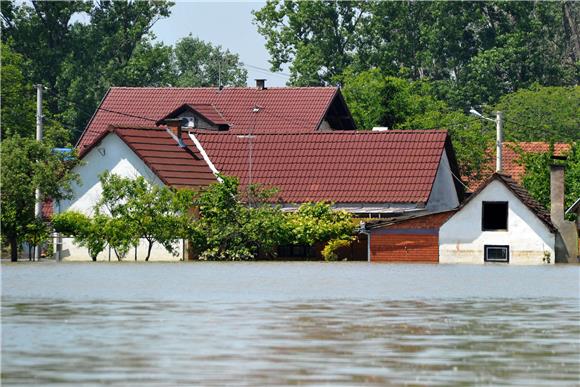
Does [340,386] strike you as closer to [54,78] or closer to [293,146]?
[293,146]

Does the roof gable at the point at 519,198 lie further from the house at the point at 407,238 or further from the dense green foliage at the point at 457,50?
the dense green foliage at the point at 457,50

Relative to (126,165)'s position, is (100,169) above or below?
below

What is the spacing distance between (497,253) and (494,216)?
1.63m

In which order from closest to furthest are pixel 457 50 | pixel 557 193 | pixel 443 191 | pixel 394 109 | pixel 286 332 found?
pixel 286 332
pixel 557 193
pixel 443 191
pixel 394 109
pixel 457 50

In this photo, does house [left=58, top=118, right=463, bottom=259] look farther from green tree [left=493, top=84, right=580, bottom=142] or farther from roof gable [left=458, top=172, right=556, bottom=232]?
green tree [left=493, top=84, right=580, bottom=142]

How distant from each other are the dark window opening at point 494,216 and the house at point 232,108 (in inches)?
957

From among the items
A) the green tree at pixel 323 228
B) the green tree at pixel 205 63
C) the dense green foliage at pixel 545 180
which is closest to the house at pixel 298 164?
the green tree at pixel 323 228

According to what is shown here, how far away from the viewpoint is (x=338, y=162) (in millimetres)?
75875

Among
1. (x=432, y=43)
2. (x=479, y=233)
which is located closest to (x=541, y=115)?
(x=432, y=43)

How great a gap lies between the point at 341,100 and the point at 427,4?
39568 mm

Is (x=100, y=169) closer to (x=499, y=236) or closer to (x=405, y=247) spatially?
(x=405, y=247)

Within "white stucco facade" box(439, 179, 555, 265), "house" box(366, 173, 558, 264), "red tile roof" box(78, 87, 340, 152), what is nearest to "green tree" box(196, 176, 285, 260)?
"house" box(366, 173, 558, 264)

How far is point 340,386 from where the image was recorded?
17.9 metres

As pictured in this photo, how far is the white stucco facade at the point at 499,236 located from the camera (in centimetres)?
6725
